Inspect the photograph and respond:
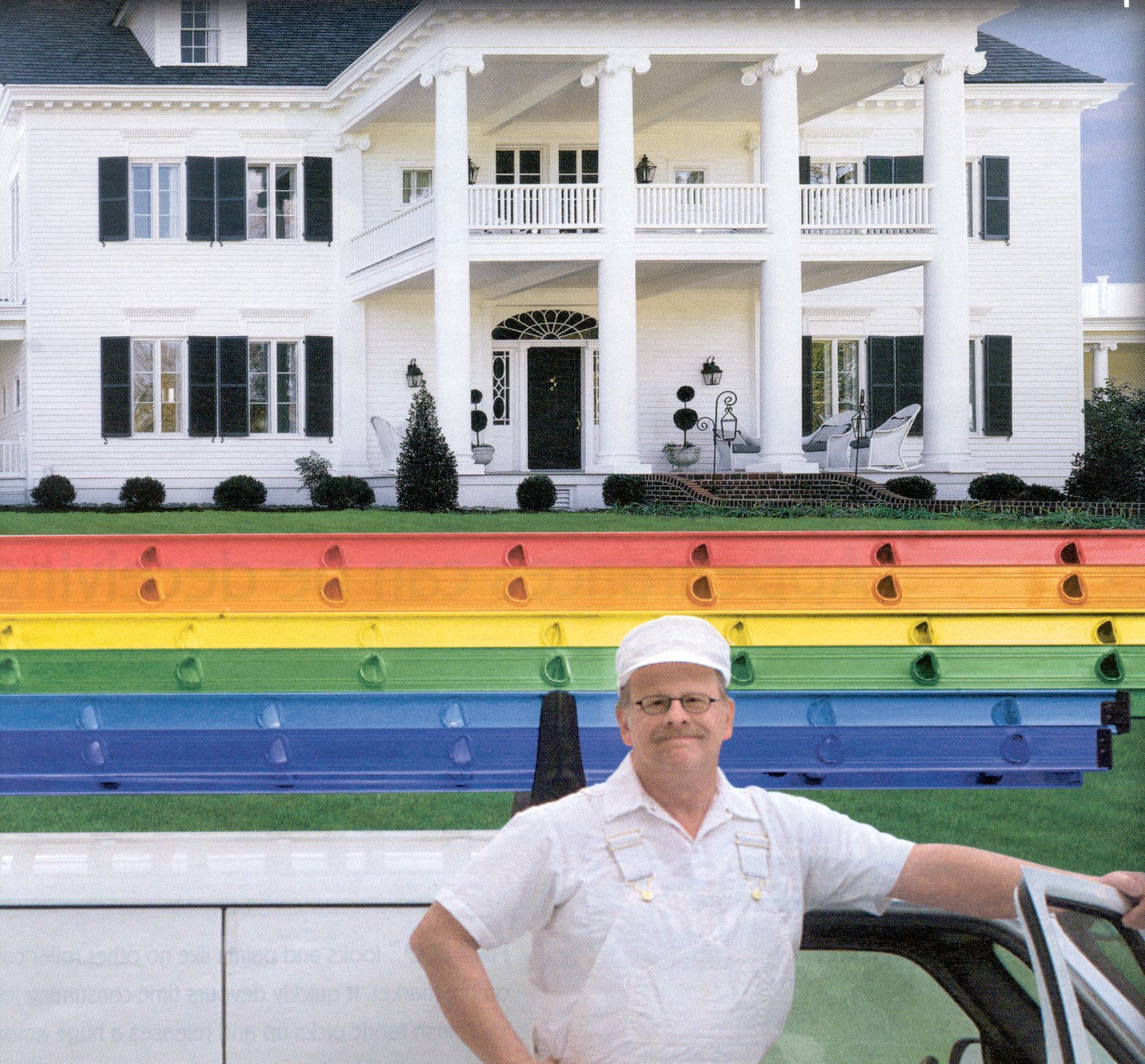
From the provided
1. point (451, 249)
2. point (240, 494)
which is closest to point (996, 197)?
point (451, 249)

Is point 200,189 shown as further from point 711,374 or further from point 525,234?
point 711,374

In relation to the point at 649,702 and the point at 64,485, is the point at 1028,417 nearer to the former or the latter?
the point at 64,485

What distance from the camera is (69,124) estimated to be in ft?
21.7

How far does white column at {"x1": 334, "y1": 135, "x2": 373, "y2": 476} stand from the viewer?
24.3 feet

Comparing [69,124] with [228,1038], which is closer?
[228,1038]

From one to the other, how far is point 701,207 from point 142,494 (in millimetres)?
8624

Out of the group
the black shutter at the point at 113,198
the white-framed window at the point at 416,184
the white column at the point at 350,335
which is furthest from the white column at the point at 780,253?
the black shutter at the point at 113,198

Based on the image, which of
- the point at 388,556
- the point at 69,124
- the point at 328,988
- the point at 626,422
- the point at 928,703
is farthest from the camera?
the point at 626,422

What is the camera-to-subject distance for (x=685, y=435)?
1367 cm

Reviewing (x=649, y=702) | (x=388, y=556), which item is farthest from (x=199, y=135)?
(x=649, y=702)

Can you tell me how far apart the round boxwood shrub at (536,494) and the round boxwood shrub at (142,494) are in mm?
2299

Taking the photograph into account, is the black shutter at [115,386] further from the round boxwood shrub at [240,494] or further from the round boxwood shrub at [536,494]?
the round boxwood shrub at [536,494]

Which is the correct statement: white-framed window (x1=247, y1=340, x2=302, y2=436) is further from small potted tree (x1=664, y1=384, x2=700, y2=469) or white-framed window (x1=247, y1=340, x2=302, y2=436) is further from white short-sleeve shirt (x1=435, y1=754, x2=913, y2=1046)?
white short-sleeve shirt (x1=435, y1=754, x2=913, y2=1046)

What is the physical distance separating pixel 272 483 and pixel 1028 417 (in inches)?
180
